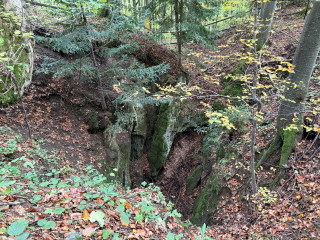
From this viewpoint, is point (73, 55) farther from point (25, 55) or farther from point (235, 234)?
point (235, 234)

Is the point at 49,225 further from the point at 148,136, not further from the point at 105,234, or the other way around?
the point at 148,136

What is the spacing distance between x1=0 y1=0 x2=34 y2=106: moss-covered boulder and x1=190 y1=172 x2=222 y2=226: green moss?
7.15m

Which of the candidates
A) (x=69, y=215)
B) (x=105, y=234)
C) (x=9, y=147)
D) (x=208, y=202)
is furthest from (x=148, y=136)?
(x=105, y=234)

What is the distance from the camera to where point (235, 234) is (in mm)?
4684

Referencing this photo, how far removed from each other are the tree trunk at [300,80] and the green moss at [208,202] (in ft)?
6.86

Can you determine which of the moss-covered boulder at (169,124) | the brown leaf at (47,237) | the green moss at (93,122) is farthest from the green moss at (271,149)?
the green moss at (93,122)

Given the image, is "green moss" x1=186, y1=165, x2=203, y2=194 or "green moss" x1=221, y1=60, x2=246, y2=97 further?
"green moss" x1=221, y1=60, x2=246, y2=97

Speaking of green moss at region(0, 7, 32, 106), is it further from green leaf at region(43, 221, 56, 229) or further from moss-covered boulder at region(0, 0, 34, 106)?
green leaf at region(43, 221, 56, 229)

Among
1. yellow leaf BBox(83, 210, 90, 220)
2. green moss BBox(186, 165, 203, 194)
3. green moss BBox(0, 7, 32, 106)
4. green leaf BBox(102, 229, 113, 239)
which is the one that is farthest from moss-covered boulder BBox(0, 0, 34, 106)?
green moss BBox(186, 165, 203, 194)

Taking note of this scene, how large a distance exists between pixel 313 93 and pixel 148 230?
680 cm

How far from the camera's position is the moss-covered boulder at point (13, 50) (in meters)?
5.00

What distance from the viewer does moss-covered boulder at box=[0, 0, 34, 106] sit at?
500cm

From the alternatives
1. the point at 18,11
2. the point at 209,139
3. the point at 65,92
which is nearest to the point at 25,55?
the point at 18,11

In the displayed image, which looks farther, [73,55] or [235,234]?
[73,55]
